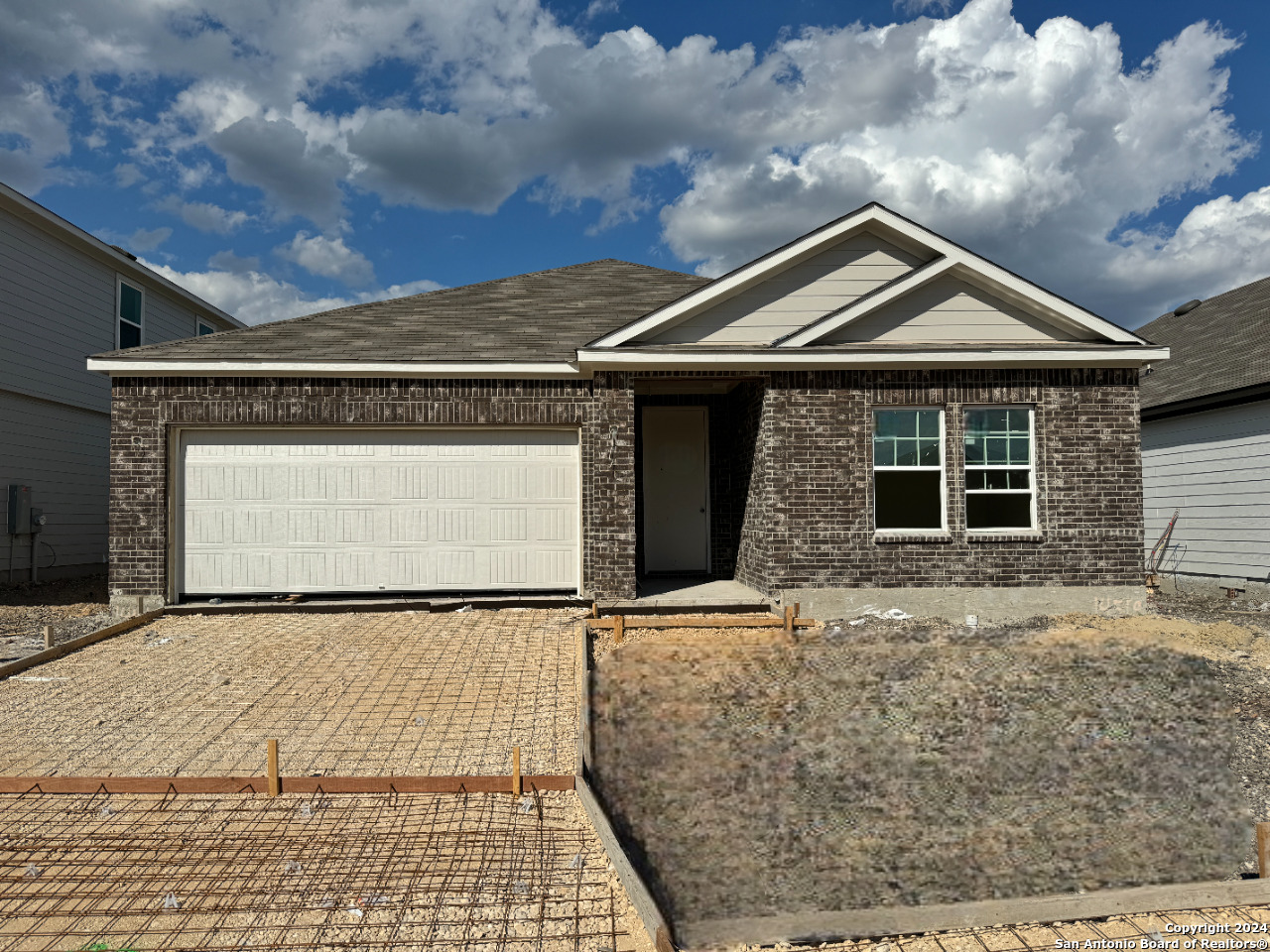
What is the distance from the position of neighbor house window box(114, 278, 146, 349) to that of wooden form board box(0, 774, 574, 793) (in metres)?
13.5

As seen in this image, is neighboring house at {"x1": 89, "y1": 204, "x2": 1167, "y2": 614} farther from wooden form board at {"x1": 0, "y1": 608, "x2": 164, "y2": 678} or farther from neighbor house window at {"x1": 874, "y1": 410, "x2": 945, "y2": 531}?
wooden form board at {"x1": 0, "y1": 608, "x2": 164, "y2": 678}

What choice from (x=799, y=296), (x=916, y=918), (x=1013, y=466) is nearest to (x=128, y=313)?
(x=799, y=296)

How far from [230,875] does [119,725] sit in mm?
3154

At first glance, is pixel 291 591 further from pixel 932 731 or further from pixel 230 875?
pixel 932 731

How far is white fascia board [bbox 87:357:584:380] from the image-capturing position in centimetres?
1063

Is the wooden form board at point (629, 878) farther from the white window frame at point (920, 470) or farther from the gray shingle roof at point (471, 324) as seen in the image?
the gray shingle roof at point (471, 324)

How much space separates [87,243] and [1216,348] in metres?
21.8

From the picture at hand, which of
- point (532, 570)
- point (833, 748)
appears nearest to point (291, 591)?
point (532, 570)

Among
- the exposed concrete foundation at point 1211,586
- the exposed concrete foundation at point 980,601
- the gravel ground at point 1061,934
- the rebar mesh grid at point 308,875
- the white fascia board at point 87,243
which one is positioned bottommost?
the gravel ground at point 1061,934

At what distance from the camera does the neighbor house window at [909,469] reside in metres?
10.7

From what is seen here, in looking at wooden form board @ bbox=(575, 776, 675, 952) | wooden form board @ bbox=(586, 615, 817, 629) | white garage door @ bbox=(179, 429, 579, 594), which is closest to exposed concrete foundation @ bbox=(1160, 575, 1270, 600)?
wooden form board @ bbox=(586, 615, 817, 629)

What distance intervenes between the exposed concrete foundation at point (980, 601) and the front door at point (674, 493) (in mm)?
2861

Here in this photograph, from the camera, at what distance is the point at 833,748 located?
257 inches

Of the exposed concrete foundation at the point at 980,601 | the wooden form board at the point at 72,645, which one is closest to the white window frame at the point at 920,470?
the exposed concrete foundation at the point at 980,601
